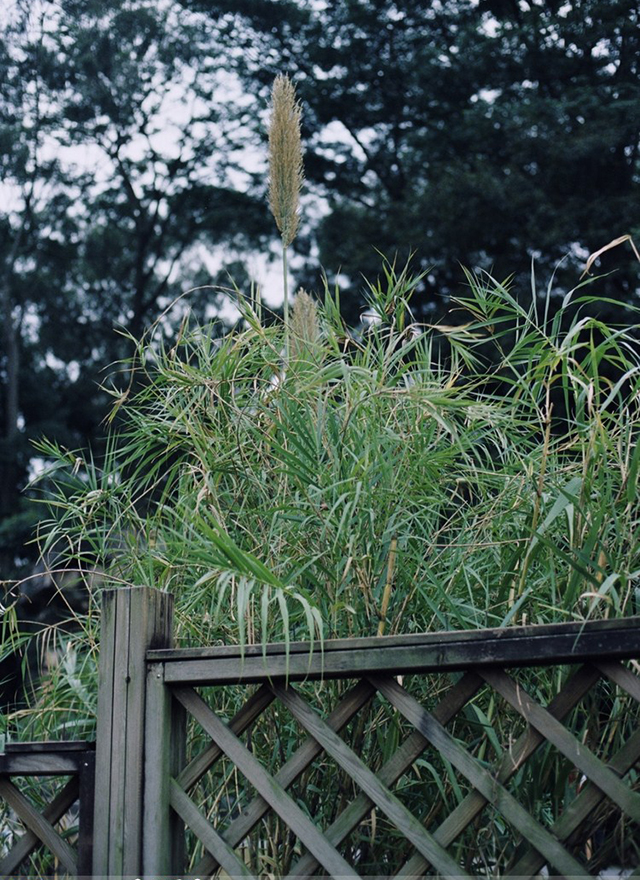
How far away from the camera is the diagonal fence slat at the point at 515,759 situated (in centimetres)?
151

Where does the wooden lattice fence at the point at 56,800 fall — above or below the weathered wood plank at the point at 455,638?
below

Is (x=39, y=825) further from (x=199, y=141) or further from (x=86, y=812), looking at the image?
(x=199, y=141)

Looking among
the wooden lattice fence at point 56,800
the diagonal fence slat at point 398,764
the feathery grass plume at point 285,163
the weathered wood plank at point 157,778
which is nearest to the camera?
the diagonal fence slat at point 398,764

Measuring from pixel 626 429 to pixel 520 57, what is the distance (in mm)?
12153

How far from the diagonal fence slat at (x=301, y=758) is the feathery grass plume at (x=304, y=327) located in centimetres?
78

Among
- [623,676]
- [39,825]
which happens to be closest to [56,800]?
[39,825]

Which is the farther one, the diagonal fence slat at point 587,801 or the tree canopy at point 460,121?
the tree canopy at point 460,121

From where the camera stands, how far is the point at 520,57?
Result: 41.5 feet

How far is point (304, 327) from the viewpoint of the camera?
229 centimetres

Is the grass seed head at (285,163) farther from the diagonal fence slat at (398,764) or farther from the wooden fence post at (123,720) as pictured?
the diagonal fence slat at (398,764)

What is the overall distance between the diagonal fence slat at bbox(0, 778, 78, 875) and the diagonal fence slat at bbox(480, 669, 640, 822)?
89cm

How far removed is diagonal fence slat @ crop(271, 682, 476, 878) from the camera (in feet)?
4.91

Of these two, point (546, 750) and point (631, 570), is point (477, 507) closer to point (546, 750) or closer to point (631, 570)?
point (631, 570)

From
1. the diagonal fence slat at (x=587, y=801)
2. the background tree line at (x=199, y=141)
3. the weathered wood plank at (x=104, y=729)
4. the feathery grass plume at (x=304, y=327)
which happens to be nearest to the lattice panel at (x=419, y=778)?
the diagonal fence slat at (x=587, y=801)
